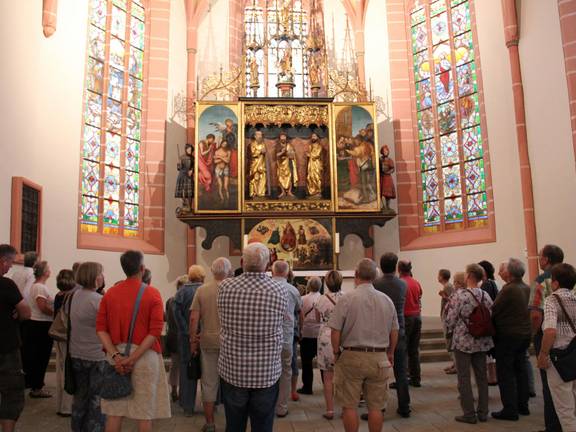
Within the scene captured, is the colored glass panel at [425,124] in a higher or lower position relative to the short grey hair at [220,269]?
higher

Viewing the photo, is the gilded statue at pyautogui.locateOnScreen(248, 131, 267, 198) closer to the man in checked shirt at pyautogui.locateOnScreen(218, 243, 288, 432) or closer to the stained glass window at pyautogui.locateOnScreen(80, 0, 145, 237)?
the stained glass window at pyautogui.locateOnScreen(80, 0, 145, 237)

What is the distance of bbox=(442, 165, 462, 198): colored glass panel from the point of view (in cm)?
1334

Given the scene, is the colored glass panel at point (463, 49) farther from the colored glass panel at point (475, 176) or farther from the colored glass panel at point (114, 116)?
the colored glass panel at point (114, 116)

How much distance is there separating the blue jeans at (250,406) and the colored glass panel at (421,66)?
483 inches

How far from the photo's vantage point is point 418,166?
46.5 feet

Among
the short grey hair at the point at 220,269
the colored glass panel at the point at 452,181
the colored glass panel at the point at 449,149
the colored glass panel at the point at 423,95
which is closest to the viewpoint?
the short grey hair at the point at 220,269

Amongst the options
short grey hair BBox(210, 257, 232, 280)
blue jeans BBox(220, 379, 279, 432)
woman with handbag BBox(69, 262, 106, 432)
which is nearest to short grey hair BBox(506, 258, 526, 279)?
short grey hair BBox(210, 257, 232, 280)

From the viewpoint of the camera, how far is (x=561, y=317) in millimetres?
4324

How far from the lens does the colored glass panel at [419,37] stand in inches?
571

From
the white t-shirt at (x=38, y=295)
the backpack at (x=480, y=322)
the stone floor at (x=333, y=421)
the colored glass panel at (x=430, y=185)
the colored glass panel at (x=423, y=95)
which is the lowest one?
the stone floor at (x=333, y=421)

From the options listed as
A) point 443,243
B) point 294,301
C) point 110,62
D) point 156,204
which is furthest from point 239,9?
point 294,301

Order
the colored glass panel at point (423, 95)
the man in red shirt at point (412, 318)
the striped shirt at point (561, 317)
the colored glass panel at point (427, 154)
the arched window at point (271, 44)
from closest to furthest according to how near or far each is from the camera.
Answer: the striped shirt at point (561, 317)
the man in red shirt at point (412, 318)
the colored glass panel at point (427, 154)
the colored glass panel at point (423, 95)
the arched window at point (271, 44)

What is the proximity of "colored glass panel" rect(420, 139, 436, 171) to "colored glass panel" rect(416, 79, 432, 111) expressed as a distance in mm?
933

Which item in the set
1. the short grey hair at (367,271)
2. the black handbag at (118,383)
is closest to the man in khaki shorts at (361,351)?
the short grey hair at (367,271)
